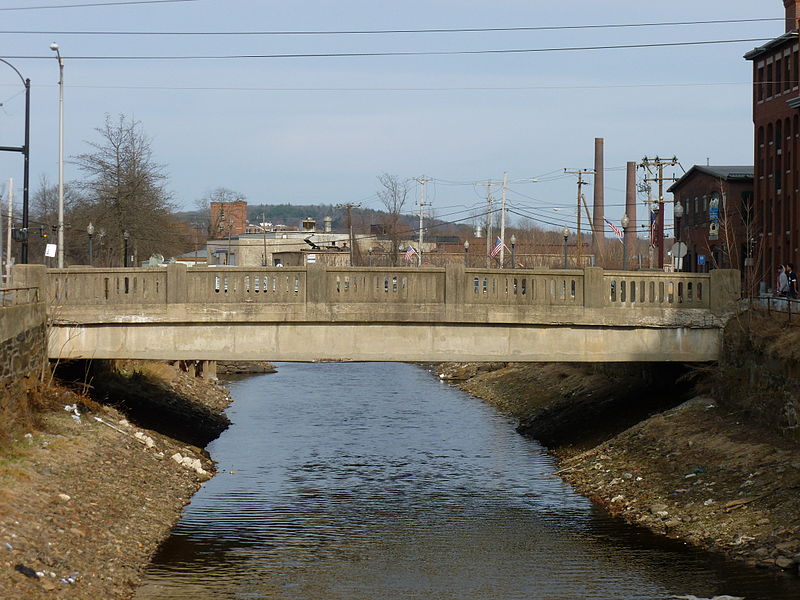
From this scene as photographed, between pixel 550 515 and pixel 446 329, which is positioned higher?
pixel 446 329

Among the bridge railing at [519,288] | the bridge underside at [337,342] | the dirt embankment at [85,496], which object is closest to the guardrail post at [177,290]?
the bridge underside at [337,342]

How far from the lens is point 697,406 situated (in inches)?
1181

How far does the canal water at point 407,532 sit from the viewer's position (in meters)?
19.2

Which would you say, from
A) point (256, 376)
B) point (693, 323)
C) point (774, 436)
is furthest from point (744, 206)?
point (774, 436)

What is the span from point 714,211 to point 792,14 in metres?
11.9

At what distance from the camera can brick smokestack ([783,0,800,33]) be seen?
58.4 meters

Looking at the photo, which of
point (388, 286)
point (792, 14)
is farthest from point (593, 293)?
point (792, 14)

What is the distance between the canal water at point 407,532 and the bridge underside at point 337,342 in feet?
10.9

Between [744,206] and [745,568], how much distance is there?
5051cm

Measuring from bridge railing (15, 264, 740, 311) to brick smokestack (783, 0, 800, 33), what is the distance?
34643 mm

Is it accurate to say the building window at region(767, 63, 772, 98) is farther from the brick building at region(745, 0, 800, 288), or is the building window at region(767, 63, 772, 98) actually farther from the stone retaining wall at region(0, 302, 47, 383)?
the stone retaining wall at region(0, 302, 47, 383)

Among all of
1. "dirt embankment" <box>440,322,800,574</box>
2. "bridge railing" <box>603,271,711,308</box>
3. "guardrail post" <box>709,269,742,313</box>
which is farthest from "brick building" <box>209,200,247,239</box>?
"guardrail post" <box>709,269,742,313</box>

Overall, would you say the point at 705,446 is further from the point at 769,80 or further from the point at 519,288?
the point at 769,80

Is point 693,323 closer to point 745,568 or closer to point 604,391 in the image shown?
point 604,391
